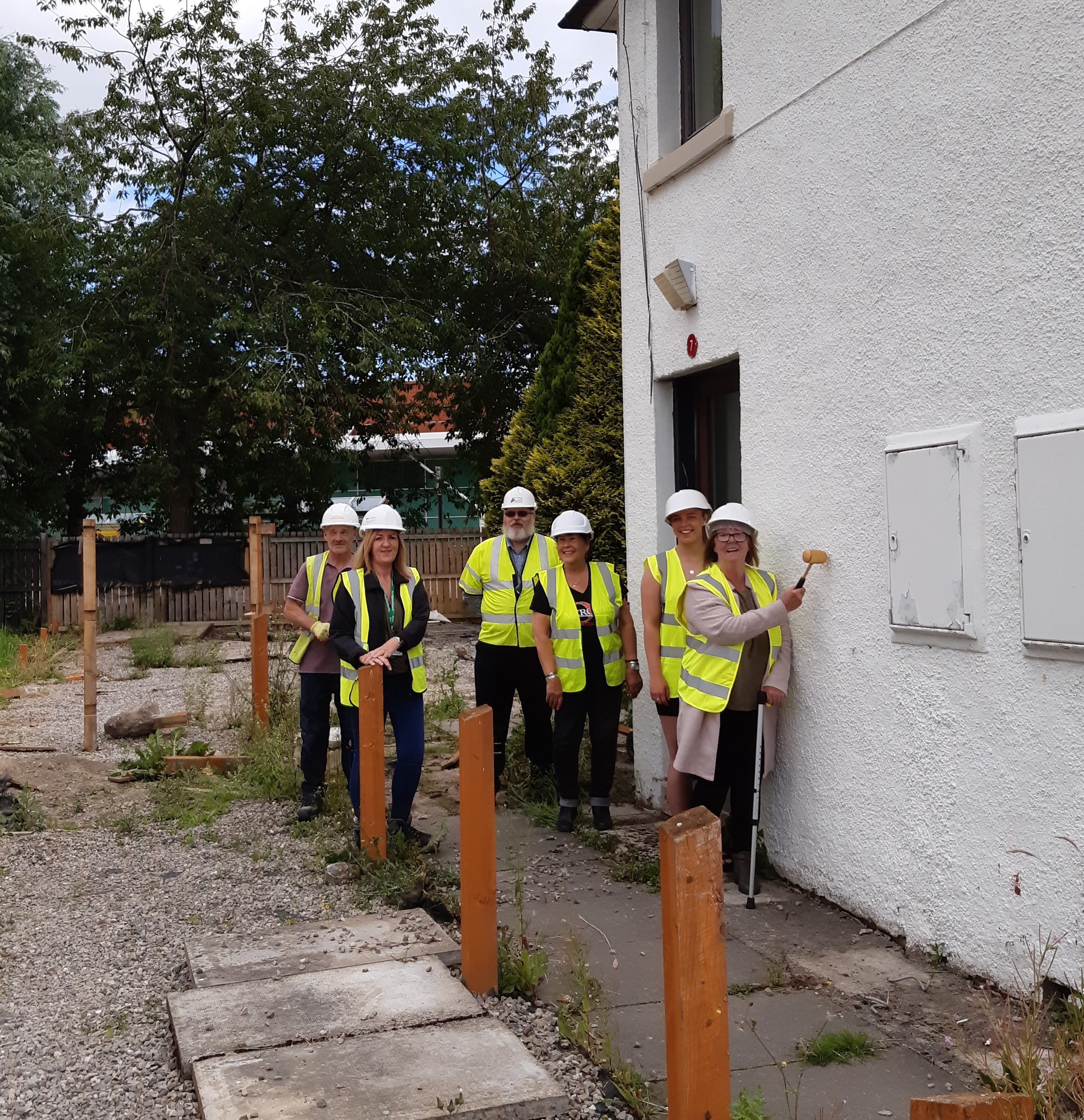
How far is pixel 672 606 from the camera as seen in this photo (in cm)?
626

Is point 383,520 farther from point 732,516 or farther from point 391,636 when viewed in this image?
point 732,516

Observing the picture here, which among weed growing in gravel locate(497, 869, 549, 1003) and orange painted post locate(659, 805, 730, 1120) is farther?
weed growing in gravel locate(497, 869, 549, 1003)

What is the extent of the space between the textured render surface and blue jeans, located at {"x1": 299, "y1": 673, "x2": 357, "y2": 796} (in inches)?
116

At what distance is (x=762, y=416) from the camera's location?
604 centimetres

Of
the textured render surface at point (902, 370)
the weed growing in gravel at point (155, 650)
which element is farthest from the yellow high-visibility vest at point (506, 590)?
the weed growing in gravel at point (155, 650)

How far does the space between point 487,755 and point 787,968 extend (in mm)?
1430

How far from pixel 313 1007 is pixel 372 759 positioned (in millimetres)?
1882

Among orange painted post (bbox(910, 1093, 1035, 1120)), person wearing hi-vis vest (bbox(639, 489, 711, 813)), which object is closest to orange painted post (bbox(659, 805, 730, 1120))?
orange painted post (bbox(910, 1093, 1035, 1120))

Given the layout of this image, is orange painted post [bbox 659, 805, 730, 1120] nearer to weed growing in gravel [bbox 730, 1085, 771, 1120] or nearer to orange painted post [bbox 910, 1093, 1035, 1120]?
orange painted post [bbox 910, 1093, 1035, 1120]

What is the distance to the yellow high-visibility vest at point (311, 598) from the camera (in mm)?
7707

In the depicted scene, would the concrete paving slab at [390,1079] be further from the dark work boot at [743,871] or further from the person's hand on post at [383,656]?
the person's hand on post at [383,656]

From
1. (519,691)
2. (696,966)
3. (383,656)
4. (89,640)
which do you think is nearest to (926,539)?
(696,966)

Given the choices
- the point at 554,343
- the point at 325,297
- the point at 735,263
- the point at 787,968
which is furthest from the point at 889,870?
the point at 325,297

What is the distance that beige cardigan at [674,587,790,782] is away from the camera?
5.46 m
